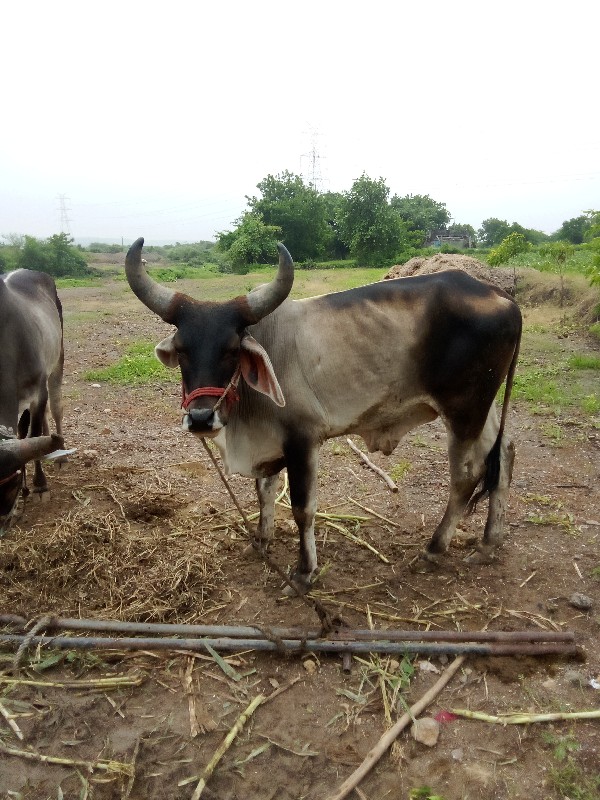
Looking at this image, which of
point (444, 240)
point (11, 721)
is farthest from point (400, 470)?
point (444, 240)

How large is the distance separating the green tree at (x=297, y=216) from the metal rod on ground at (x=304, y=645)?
34522 millimetres

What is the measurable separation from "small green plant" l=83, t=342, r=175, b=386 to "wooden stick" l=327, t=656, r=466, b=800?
6284mm

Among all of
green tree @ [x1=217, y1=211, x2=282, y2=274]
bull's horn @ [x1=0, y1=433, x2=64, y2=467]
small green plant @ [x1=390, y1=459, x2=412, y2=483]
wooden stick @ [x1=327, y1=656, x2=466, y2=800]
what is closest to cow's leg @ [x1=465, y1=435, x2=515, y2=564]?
wooden stick @ [x1=327, y1=656, x2=466, y2=800]

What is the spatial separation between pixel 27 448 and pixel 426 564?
8.77 feet

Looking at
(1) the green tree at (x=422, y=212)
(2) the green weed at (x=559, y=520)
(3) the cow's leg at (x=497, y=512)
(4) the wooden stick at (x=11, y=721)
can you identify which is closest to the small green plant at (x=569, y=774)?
(3) the cow's leg at (x=497, y=512)

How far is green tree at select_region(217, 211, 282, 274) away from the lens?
108ft

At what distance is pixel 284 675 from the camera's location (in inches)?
123

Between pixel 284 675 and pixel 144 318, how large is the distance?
12265mm

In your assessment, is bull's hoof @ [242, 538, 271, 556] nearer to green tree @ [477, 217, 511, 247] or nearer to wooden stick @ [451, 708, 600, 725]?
wooden stick @ [451, 708, 600, 725]

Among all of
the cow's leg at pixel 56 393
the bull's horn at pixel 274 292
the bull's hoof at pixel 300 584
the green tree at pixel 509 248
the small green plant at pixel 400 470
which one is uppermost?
the green tree at pixel 509 248

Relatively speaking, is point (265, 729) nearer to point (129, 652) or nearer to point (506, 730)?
point (129, 652)

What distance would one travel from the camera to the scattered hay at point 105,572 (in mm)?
3590

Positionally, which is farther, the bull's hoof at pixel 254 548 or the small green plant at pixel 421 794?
the bull's hoof at pixel 254 548

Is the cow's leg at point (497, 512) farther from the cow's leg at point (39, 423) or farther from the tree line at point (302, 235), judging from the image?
the tree line at point (302, 235)
